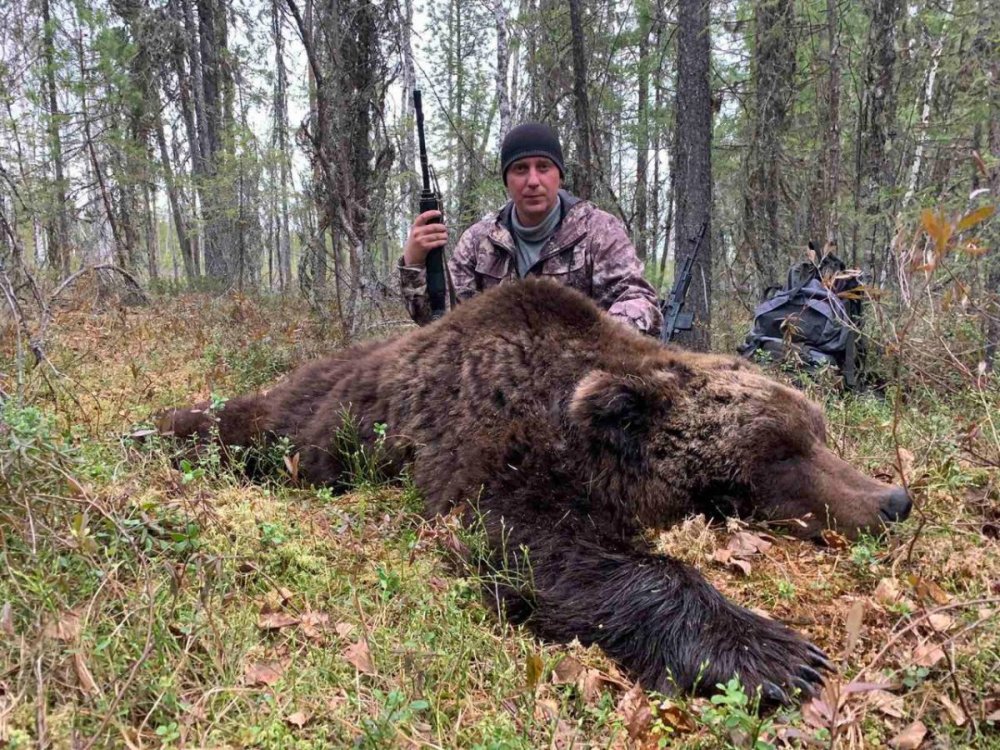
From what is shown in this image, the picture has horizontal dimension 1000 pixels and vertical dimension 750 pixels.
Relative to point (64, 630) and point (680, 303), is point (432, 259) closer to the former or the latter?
point (680, 303)

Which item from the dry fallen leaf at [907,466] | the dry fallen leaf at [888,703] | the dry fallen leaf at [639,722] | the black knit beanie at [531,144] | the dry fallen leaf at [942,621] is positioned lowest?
the dry fallen leaf at [639,722]

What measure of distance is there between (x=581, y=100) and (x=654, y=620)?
7380 millimetres

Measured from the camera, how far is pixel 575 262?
4883mm

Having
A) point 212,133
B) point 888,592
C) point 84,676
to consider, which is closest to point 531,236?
point 888,592

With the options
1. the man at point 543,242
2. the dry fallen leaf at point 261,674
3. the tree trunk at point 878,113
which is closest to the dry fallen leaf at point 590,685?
the dry fallen leaf at point 261,674

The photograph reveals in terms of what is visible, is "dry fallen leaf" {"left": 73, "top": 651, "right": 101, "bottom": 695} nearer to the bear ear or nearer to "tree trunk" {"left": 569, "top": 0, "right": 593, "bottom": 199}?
the bear ear

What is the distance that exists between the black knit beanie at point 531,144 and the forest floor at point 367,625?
275 cm

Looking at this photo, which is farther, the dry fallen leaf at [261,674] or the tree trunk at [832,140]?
the tree trunk at [832,140]

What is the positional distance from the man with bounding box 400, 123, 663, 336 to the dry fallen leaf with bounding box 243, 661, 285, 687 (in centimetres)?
317

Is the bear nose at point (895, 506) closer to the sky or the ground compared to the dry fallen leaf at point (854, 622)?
closer to the ground

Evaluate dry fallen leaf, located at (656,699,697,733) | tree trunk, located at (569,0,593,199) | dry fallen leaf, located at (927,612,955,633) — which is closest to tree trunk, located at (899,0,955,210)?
tree trunk, located at (569,0,593,199)

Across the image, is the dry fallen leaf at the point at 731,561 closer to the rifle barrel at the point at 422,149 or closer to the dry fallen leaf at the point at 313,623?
the dry fallen leaf at the point at 313,623

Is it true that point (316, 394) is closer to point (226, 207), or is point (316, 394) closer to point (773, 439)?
point (773, 439)

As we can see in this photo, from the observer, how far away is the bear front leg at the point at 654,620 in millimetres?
1957
